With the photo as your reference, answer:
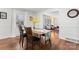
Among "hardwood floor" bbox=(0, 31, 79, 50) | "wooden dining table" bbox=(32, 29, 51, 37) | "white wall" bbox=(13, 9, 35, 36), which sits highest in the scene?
"white wall" bbox=(13, 9, 35, 36)

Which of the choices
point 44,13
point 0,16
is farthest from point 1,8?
point 44,13

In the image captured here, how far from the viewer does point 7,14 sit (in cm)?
237

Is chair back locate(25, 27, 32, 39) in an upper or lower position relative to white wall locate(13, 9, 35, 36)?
lower

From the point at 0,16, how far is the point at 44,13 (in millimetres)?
823

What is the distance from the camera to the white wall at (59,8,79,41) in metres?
2.32

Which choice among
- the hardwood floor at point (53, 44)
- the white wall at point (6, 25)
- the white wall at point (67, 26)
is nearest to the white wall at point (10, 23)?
the white wall at point (6, 25)

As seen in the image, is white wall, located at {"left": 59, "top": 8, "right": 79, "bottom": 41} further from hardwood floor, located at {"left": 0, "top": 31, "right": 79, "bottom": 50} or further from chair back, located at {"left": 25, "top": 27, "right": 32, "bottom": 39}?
chair back, located at {"left": 25, "top": 27, "right": 32, "bottom": 39}

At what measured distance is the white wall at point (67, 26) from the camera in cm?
232

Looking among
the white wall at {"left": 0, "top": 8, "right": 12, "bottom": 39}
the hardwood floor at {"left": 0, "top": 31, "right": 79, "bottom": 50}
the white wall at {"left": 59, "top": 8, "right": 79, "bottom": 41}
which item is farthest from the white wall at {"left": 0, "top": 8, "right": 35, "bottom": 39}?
the white wall at {"left": 59, "top": 8, "right": 79, "bottom": 41}

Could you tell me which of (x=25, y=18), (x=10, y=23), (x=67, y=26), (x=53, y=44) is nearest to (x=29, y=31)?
(x=25, y=18)

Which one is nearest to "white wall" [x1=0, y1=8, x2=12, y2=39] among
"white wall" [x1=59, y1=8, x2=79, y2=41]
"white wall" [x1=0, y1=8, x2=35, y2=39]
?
"white wall" [x1=0, y1=8, x2=35, y2=39]

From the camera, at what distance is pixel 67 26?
235 centimetres

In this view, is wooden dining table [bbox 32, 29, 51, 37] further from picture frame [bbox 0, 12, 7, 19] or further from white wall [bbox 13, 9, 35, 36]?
picture frame [bbox 0, 12, 7, 19]
